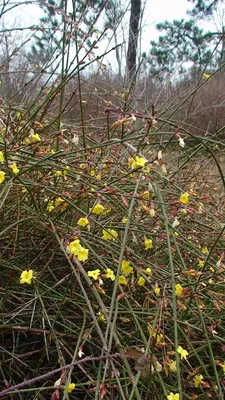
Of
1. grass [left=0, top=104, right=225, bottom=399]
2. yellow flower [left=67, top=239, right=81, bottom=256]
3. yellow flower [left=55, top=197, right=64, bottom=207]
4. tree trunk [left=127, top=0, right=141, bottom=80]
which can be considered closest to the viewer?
yellow flower [left=67, top=239, right=81, bottom=256]

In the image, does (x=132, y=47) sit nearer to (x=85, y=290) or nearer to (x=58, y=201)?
(x=58, y=201)

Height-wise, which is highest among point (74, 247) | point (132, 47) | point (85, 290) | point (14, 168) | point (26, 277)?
point (132, 47)

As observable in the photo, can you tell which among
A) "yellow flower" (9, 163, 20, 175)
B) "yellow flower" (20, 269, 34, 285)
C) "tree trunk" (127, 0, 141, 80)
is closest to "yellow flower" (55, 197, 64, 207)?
"yellow flower" (9, 163, 20, 175)

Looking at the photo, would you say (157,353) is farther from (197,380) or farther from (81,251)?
(81,251)

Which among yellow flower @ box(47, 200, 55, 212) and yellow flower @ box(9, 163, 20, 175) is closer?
yellow flower @ box(9, 163, 20, 175)

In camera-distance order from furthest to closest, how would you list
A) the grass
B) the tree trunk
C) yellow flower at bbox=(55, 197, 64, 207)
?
1. the tree trunk
2. yellow flower at bbox=(55, 197, 64, 207)
3. the grass

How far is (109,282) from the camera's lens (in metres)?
1.57

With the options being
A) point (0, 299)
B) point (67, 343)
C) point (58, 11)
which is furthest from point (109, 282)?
point (58, 11)

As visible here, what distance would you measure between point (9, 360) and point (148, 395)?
17.3 inches

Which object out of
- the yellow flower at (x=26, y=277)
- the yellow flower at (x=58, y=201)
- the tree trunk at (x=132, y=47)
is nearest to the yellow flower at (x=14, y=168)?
the yellow flower at (x=58, y=201)

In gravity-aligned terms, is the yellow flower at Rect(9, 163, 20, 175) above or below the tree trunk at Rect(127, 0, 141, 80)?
below

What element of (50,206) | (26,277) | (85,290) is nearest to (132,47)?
(50,206)

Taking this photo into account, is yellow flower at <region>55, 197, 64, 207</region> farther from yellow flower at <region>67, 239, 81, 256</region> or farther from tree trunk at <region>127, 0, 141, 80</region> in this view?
tree trunk at <region>127, 0, 141, 80</region>

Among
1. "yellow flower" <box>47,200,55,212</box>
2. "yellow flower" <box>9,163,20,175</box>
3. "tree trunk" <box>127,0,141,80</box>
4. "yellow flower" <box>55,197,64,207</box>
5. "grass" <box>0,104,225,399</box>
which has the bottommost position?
"grass" <box>0,104,225,399</box>
